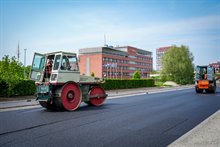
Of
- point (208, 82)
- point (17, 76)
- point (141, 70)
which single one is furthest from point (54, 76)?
point (141, 70)

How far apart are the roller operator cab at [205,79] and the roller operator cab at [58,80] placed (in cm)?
1726

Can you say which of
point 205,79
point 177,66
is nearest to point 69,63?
point 205,79

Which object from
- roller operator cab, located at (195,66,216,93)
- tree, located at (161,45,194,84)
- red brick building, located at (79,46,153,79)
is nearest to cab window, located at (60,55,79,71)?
roller operator cab, located at (195,66,216,93)

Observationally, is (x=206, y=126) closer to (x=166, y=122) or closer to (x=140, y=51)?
(x=166, y=122)

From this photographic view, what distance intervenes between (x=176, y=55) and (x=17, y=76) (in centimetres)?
6156

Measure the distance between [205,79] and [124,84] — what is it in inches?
628

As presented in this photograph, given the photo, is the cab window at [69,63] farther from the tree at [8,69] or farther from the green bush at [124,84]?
the green bush at [124,84]

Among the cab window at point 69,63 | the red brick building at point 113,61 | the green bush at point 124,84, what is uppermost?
the red brick building at point 113,61

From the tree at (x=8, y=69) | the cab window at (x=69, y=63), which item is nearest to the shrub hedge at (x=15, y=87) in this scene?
the tree at (x=8, y=69)

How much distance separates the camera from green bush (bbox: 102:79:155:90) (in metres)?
34.4

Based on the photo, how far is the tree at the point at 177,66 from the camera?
73.9 metres

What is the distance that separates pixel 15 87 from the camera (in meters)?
21.8

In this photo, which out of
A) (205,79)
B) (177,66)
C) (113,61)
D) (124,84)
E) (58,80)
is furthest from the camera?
(113,61)

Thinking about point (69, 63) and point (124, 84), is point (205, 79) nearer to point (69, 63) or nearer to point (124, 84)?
point (124, 84)
